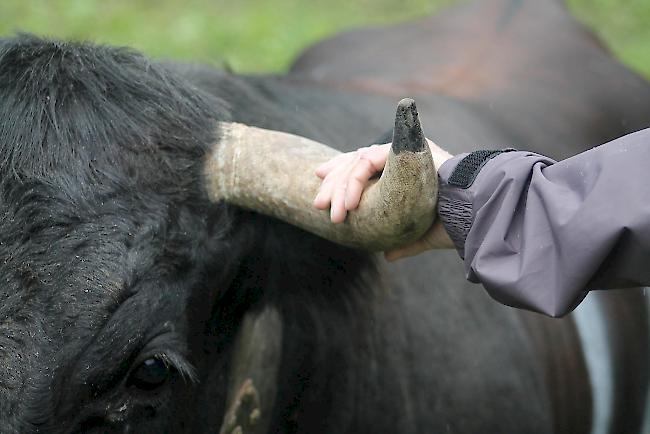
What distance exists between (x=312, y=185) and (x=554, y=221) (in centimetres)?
61

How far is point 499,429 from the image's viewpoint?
10.4ft

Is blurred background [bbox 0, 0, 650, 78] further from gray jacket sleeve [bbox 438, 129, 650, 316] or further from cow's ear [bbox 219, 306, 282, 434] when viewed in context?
gray jacket sleeve [bbox 438, 129, 650, 316]

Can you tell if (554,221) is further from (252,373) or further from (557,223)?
(252,373)

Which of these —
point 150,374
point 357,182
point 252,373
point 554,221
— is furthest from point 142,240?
point 554,221

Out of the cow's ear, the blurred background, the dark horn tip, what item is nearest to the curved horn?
the dark horn tip

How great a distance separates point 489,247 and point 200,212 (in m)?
0.80

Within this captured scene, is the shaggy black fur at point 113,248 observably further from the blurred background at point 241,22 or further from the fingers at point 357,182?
the blurred background at point 241,22

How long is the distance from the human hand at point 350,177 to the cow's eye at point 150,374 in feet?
1.81

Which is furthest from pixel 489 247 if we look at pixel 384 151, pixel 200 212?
pixel 200 212

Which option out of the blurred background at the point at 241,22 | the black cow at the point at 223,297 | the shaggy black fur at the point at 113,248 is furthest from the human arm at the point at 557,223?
the blurred background at the point at 241,22

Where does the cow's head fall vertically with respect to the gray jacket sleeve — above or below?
below

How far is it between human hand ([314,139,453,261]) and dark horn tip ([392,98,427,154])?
0.20m

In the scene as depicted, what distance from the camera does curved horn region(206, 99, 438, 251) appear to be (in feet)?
6.69

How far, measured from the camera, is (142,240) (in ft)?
7.38
